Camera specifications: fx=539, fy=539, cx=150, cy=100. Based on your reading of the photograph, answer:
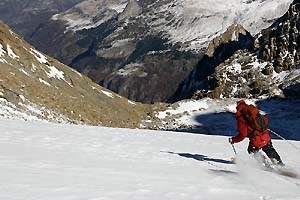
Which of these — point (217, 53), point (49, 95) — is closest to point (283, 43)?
point (217, 53)

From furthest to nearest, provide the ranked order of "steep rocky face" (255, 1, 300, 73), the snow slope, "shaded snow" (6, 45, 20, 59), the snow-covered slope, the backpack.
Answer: "steep rocky face" (255, 1, 300, 73), the snow-covered slope, "shaded snow" (6, 45, 20, 59), the backpack, the snow slope

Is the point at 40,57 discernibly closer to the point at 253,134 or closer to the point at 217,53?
the point at 253,134

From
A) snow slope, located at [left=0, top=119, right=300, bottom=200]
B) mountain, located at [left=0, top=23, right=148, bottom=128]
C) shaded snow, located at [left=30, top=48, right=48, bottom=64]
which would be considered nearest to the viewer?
snow slope, located at [left=0, top=119, right=300, bottom=200]

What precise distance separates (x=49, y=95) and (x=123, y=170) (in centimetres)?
4273

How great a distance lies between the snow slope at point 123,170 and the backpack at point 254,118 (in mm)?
1270

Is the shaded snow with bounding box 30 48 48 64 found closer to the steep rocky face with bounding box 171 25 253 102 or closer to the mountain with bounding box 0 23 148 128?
the mountain with bounding box 0 23 148 128

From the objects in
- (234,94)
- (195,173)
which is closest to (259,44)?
(234,94)

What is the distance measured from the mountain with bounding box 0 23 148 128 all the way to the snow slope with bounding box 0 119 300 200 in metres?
21.4

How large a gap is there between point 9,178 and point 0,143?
7.26m

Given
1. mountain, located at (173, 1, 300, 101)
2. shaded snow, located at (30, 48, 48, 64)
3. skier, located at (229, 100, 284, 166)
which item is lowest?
skier, located at (229, 100, 284, 166)

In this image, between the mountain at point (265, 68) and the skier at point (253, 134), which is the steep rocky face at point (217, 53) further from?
the skier at point (253, 134)

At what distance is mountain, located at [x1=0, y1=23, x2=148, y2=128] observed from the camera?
1946 inches

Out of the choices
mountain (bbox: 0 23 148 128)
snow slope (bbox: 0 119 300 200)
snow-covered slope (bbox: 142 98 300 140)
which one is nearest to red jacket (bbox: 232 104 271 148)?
snow slope (bbox: 0 119 300 200)

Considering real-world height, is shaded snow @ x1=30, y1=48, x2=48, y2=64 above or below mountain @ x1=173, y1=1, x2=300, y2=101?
below
